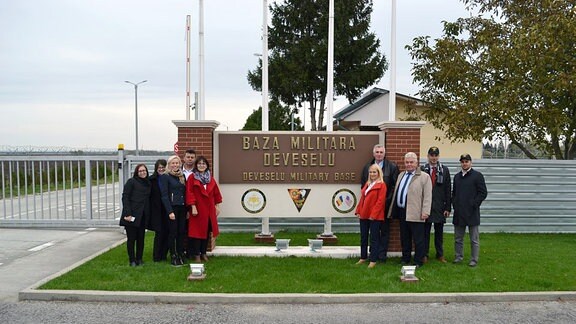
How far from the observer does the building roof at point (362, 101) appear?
2704 centimetres

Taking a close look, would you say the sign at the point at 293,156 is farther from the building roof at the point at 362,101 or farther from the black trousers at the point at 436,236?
the building roof at the point at 362,101

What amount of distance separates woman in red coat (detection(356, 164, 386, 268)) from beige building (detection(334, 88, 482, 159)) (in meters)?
15.1

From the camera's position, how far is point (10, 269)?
776 centimetres

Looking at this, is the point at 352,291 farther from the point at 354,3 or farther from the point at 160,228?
the point at 354,3

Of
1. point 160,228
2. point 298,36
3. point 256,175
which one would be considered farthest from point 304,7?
point 160,228

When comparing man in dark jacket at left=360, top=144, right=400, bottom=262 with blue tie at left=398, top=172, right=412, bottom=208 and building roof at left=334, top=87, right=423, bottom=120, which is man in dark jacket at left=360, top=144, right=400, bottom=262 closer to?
blue tie at left=398, top=172, right=412, bottom=208

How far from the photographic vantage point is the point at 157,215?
7773 millimetres

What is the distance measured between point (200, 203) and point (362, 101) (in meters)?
24.3

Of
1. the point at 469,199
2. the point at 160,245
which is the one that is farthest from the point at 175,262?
the point at 469,199

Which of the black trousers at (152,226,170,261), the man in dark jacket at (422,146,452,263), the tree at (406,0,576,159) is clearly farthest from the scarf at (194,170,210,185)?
the tree at (406,0,576,159)

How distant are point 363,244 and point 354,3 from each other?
15.8 meters

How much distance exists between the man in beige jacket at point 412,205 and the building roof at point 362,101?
16765 mm

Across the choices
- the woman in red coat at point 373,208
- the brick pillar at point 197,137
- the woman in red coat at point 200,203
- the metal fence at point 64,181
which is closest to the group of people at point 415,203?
the woman in red coat at point 373,208

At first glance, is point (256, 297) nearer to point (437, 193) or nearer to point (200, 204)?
point (200, 204)
